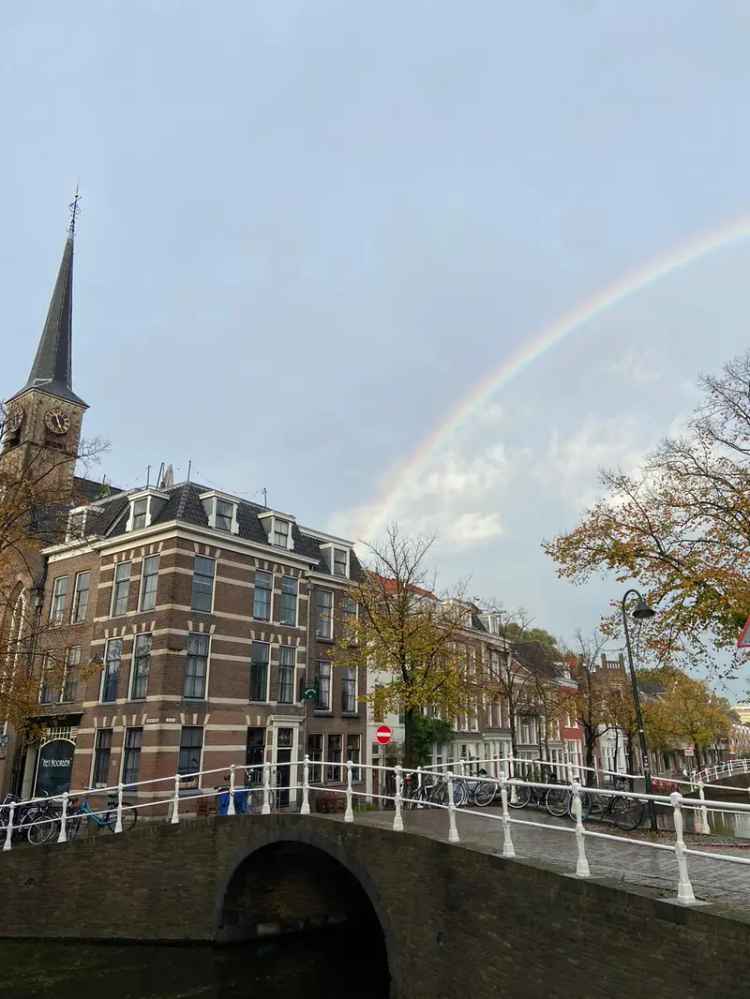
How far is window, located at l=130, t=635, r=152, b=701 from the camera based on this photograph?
27234 millimetres

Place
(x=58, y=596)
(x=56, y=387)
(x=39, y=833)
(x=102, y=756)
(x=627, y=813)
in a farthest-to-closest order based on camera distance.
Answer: (x=56, y=387)
(x=58, y=596)
(x=102, y=756)
(x=39, y=833)
(x=627, y=813)

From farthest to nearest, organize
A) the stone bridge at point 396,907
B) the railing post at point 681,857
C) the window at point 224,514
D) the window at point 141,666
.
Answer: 1. the window at point 224,514
2. the window at point 141,666
3. the stone bridge at point 396,907
4. the railing post at point 681,857

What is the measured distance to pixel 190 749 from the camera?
87.7 feet

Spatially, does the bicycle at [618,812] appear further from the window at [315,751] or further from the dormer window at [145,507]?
the dormer window at [145,507]

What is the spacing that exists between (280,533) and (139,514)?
21.0 feet

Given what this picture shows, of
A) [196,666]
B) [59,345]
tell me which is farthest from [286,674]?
[59,345]

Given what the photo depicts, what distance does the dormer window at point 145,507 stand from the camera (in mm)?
29750

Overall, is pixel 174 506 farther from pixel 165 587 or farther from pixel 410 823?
pixel 410 823

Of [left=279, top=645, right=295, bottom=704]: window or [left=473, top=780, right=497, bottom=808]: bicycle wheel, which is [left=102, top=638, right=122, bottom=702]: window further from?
[left=473, top=780, right=497, bottom=808]: bicycle wheel

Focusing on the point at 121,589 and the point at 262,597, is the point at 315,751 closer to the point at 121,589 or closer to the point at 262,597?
the point at 262,597

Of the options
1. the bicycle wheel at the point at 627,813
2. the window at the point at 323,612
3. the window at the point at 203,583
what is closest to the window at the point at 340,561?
the window at the point at 323,612

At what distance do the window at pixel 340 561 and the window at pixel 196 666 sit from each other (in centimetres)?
894

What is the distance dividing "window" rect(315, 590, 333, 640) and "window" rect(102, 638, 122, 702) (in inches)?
350

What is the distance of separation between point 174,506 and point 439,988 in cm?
2242
